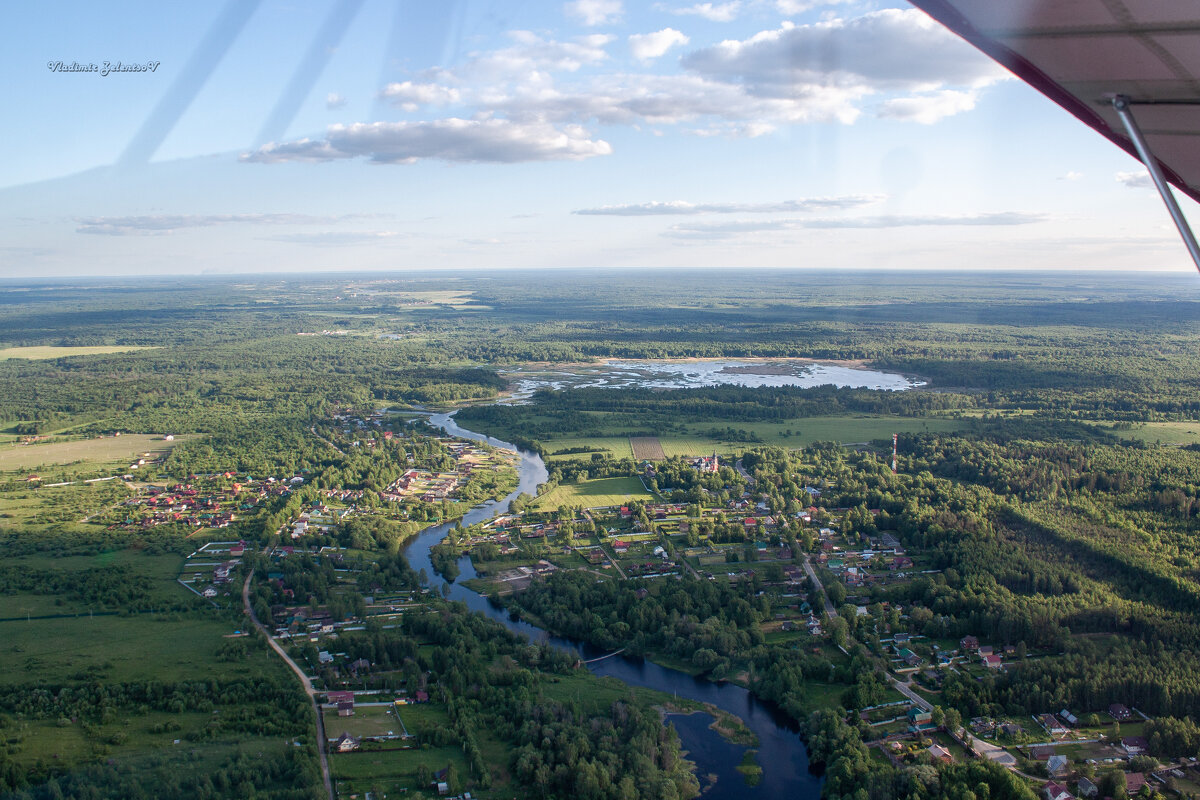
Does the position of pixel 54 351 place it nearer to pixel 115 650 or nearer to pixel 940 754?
pixel 115 650

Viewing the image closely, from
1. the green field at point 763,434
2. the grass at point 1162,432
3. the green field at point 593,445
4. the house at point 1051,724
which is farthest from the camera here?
the grass at point 1162,432

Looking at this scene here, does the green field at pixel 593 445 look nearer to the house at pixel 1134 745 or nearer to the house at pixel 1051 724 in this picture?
the house at pixel 1051 724

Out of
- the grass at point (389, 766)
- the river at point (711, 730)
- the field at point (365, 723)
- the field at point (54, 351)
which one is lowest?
the river at point (711, 730)

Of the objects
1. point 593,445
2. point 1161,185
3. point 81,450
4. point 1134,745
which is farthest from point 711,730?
point 81,450

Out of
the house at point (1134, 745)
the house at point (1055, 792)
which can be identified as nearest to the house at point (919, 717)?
the house at point (1055, 792)

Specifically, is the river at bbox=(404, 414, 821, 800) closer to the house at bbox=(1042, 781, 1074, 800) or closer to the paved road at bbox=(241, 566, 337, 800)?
the house at bbox=(1042, 781, 1074, 800)

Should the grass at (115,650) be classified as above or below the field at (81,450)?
below
